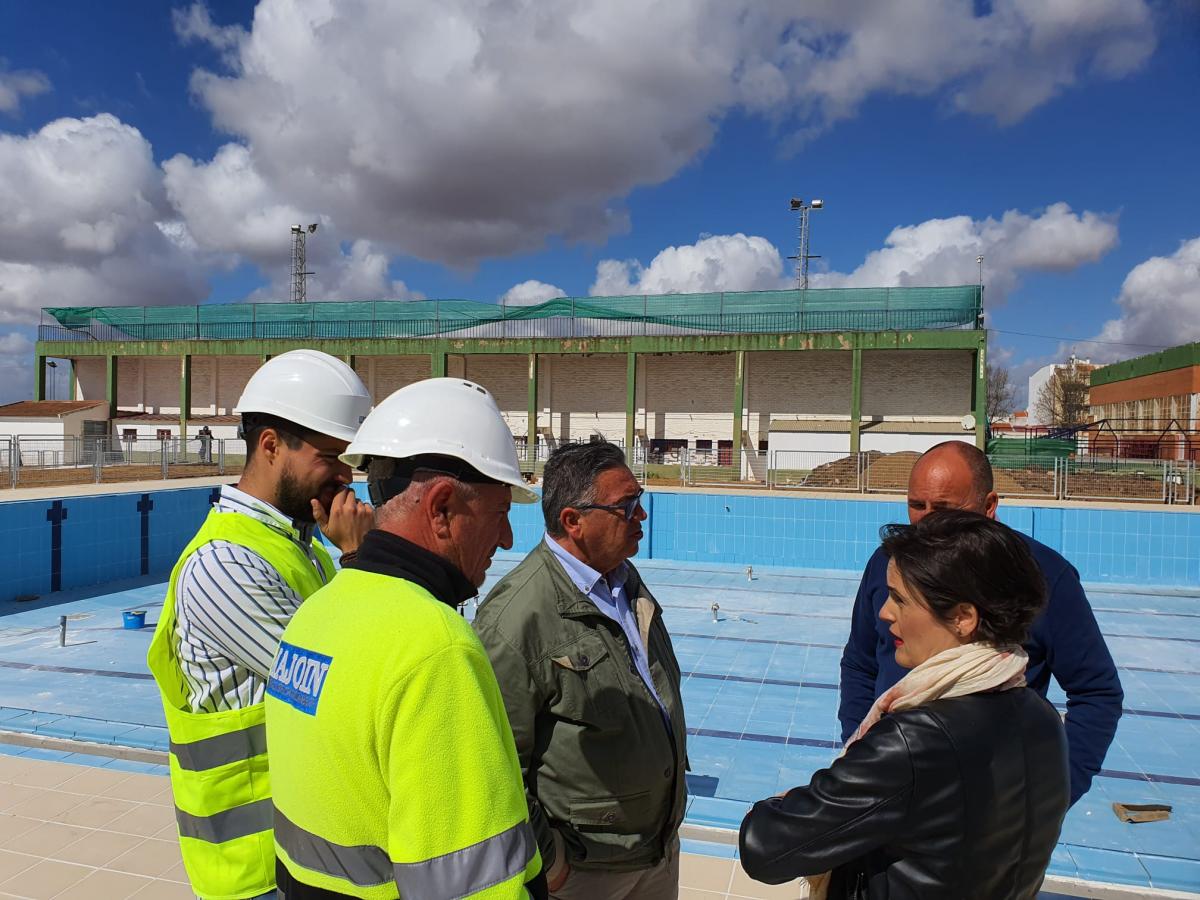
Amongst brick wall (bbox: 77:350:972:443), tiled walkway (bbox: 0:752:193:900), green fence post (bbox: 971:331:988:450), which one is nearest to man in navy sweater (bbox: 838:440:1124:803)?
tiled walkway (bbox: 0:752:193:900)

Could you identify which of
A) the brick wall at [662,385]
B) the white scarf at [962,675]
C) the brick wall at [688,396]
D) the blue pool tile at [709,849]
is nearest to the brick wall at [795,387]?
the brick wall at [662,385]

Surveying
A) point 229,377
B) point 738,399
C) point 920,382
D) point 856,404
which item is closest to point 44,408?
point 229,377

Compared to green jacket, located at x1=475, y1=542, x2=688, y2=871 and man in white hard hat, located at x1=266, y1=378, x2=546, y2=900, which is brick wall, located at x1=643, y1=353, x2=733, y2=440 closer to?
green jacket, located at x1=475, y1=542, x2=688, y2=871

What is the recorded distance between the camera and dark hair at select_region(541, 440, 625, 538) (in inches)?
85.4

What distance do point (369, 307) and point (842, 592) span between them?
68.9 feet

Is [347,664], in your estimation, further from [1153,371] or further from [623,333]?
[1153,371]

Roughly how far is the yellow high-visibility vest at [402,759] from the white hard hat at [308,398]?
0.82 m

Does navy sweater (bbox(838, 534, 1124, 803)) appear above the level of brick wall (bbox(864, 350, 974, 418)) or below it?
below

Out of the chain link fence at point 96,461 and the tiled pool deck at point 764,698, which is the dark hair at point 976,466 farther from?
the chain link fence at point 96,461

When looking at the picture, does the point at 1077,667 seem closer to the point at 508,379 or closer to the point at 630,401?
the point at 630,401

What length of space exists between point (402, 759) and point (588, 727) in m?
0.93

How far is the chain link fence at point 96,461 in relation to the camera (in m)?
13.2

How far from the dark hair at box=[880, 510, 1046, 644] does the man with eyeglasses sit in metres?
0.75

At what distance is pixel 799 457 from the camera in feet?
69.7
